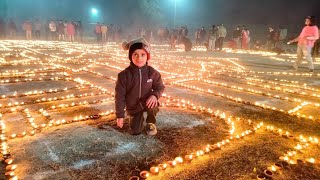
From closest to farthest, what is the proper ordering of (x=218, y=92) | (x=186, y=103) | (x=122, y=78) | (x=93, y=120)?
(x=122, y=78)
(x=93, y=120)
(x=186, y=103)
(x=218, y=92)

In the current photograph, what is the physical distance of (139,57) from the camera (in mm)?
3629

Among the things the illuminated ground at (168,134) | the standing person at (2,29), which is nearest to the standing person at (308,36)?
the illuminated ground at (168,134)

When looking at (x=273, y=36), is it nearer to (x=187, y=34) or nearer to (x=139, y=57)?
(x=187, y=34)

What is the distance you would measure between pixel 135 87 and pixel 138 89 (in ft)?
0.17

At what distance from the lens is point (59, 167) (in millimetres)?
2842

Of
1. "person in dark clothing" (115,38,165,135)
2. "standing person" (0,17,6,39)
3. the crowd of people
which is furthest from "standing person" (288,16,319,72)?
"standing person" (0,17,6,39)

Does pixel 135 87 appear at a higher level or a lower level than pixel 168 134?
higher

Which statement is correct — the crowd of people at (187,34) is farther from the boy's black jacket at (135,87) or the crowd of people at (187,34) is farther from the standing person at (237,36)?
the boy's black jacket at (135,87)

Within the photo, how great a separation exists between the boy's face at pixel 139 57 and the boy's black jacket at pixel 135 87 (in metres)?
0.09

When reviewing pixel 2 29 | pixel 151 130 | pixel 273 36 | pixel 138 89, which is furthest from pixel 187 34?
pixel 151 130

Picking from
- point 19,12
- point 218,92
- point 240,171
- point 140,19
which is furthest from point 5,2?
point 240,171

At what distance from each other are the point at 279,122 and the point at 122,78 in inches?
103

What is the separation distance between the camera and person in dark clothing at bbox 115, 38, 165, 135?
3.63m

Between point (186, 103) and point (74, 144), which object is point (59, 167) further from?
point (186, 103)
